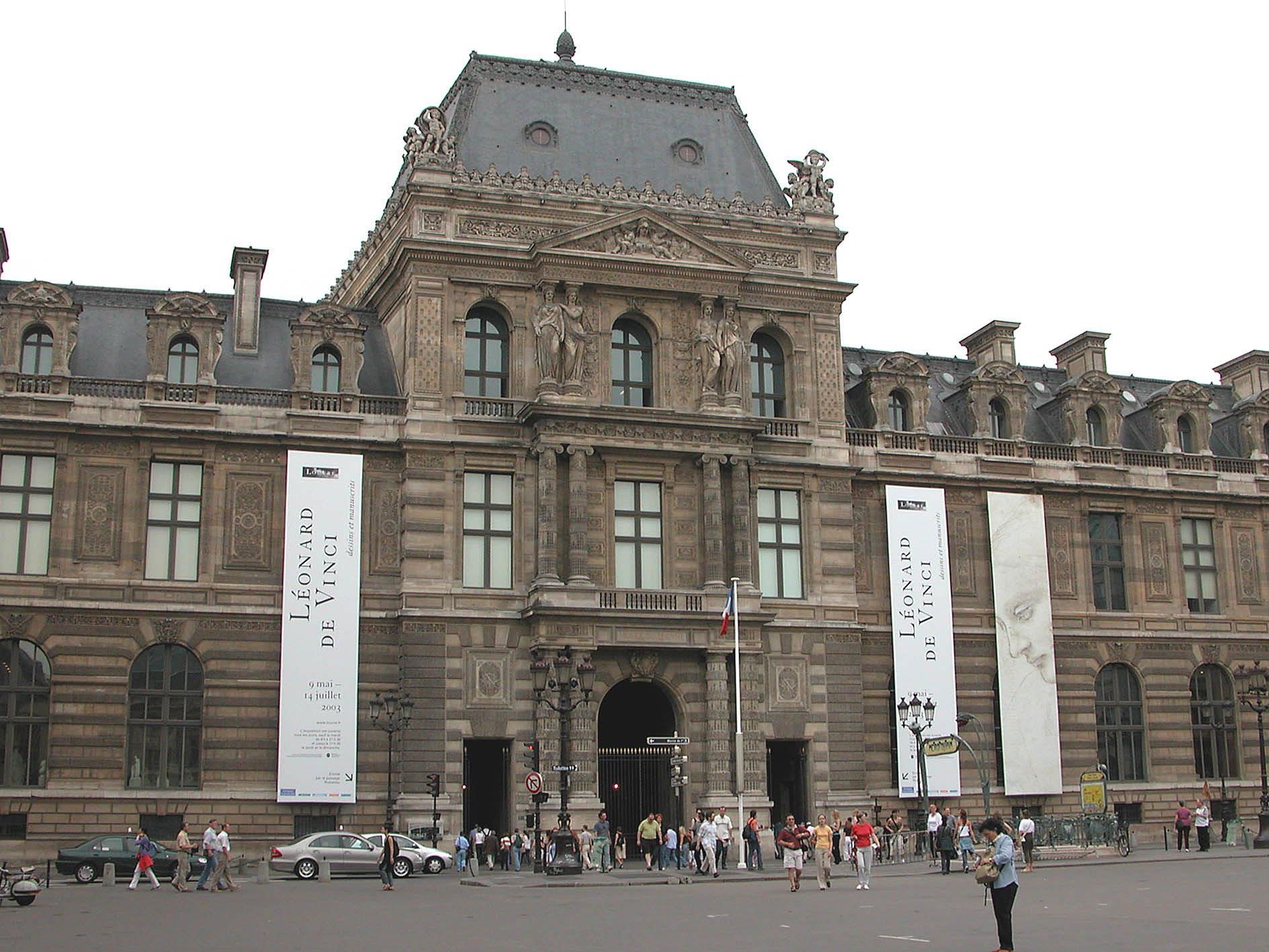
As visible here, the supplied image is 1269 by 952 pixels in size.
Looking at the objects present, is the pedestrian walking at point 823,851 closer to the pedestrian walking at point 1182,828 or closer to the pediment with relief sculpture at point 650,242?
the pedestrian walking at point 1182,828

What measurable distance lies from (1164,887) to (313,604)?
25.0 meters

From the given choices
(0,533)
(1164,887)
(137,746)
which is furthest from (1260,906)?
(0,533)

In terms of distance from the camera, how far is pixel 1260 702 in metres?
50.5

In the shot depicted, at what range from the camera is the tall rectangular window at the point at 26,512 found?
45.4 m

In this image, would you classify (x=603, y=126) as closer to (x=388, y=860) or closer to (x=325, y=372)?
(x=325, y=372)

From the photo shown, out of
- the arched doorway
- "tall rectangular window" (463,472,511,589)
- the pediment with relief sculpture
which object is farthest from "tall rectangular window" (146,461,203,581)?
the pediment with relief sculpture

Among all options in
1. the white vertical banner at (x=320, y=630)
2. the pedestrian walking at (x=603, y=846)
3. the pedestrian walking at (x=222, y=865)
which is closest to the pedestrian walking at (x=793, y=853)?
the pedestrian walking at (x=603, y=846)

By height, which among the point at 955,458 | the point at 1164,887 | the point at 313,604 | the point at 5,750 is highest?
the point at 955,458

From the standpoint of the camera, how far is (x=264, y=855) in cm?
4456

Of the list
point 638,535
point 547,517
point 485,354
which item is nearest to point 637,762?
point 638,535

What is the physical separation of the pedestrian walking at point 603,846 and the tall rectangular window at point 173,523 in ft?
46.0

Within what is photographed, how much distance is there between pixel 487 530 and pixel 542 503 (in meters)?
2.02

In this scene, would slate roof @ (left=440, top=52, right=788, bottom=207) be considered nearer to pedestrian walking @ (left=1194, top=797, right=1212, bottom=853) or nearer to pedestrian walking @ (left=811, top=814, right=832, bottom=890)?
pedestrian walking @ (left=1194, top=797, right=1212, bottom=853)

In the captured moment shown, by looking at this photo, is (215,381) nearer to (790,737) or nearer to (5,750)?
(5,750)
